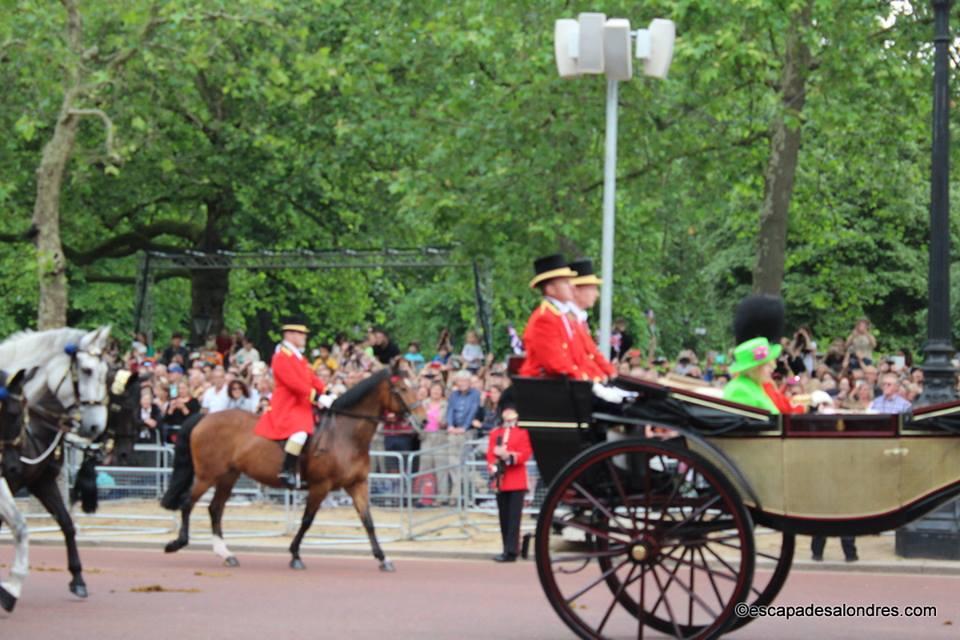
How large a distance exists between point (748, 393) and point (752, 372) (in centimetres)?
12

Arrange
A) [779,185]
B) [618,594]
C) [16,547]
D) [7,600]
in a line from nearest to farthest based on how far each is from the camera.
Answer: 1. [618,594]
2. [7,600]
3. [16,547]
4. [779,185]

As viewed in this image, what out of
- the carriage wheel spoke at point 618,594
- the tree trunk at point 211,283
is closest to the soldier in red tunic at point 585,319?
the carriage wheel spoke at point 618,594

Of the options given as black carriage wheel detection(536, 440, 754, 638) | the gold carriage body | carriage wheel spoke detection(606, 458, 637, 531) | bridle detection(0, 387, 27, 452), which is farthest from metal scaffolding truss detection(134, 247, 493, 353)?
the gold carriage body

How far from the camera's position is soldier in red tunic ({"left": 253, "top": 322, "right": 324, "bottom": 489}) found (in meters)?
15.5

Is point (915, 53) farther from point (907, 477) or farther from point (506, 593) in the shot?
point (907, 477)

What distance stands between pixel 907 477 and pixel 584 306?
2590mm

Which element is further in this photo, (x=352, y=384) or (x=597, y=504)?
(x=352, y=384)

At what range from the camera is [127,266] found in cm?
4212

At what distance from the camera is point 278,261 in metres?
31.9

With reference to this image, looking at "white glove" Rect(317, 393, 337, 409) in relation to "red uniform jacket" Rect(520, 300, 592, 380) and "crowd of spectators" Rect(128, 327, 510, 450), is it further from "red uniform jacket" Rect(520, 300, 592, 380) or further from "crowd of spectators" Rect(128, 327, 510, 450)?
"red uniform jacket" Rect(520, 300, 592, 380)

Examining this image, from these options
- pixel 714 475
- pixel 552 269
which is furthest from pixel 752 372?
pixel 552 269

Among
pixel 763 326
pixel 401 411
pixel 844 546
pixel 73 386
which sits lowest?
pixel 844 546

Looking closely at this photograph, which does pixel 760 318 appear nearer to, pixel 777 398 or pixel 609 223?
pixel 777 398

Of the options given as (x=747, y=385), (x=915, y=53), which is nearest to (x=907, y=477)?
(x=747, y=385)
